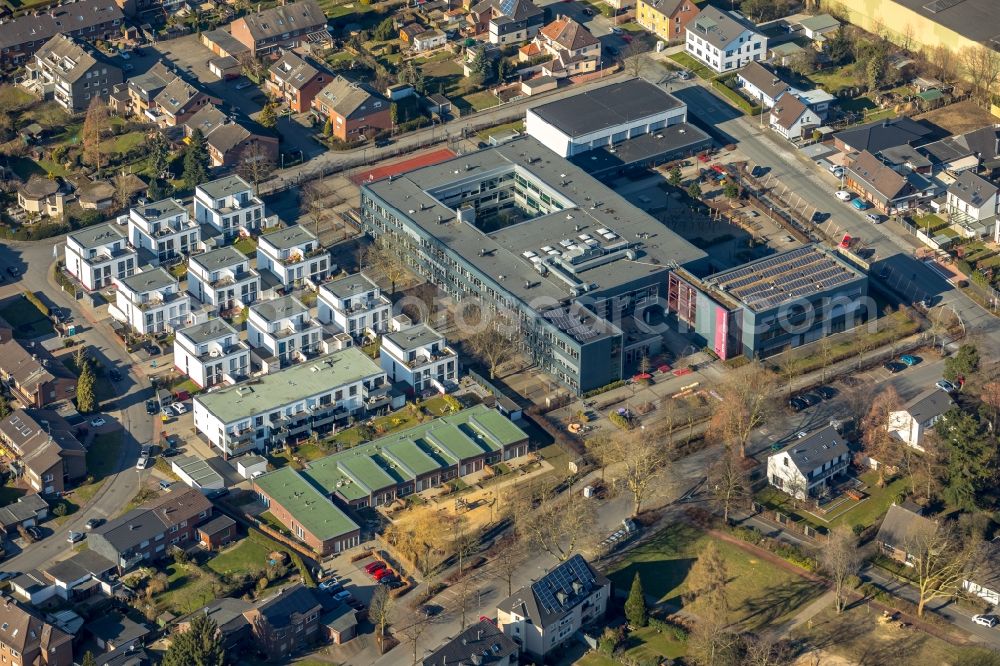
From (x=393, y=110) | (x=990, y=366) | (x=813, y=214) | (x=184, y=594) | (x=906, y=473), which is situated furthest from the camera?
(x=393, y=110)

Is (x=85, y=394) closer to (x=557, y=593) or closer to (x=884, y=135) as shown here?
(x=557, y=593)

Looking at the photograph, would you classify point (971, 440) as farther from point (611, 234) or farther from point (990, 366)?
point (611, 234)

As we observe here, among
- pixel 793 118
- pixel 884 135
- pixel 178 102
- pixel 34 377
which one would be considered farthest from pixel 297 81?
pixel 884 135

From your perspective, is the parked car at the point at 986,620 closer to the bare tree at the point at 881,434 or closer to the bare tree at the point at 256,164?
the bare tree at the point at 881,434

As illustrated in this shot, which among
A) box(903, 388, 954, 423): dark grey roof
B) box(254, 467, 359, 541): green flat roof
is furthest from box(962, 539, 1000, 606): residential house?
box(254, 467, 359, 541): green flat roof

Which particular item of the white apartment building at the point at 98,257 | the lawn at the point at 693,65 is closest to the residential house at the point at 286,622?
the white apartment building at the point at 98,257

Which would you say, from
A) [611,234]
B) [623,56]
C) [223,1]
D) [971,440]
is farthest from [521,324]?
[223,1]

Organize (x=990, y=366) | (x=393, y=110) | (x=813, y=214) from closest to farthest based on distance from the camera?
1. (x=990, y=366)
2. (x=813, y=214)
3. (x=393, y=110)
